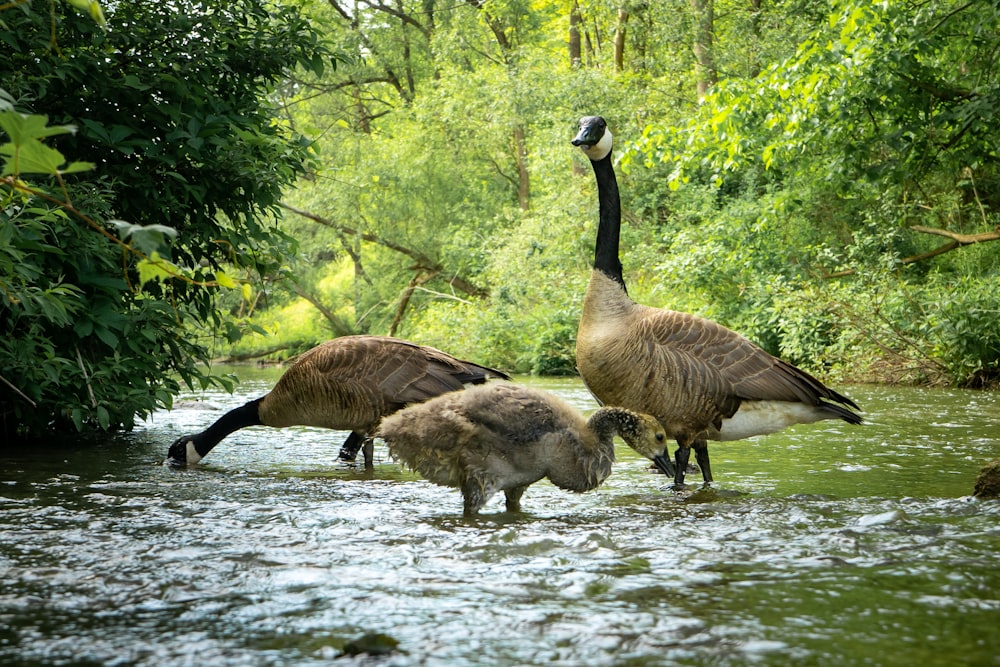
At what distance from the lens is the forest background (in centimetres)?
814

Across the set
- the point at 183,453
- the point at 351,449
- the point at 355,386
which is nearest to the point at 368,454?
the point at 351,449

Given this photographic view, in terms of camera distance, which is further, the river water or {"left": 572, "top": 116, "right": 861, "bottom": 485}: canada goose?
{"left": 572, "top": 116, "right": 861, "bottom": 485}: canada goose

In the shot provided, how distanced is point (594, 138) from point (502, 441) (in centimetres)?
312

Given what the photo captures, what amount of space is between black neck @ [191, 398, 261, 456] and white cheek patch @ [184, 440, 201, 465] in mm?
35

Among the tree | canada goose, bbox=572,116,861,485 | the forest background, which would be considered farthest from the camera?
the forest background

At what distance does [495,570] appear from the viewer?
453 cm

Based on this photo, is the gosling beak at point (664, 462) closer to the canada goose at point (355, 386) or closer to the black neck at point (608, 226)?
the black neck at point (608, 226)

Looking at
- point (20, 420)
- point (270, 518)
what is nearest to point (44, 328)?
point (20, 420)

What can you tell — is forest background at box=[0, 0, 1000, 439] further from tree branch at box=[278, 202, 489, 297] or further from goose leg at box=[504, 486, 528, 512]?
goose leg at box=[504, 486, 528, 512]

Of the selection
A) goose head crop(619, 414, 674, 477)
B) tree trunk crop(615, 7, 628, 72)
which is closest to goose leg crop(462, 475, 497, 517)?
goose head crop(619, 414, 674, 477)

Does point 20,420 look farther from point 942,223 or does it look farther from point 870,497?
point 942,223

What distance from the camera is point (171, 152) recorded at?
8805mm

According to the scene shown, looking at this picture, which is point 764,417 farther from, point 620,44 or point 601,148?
point 620,44

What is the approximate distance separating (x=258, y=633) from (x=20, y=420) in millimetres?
6593
